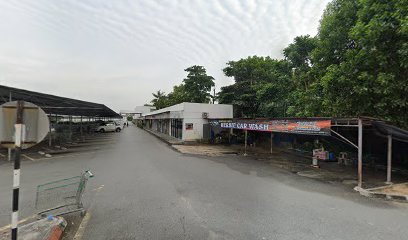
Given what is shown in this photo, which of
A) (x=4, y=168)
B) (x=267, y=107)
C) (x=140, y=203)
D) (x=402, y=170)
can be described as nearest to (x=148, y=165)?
(x=140, y=203)

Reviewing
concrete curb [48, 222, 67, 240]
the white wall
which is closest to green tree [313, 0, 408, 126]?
concrete curb [48, 222, 67, 240]

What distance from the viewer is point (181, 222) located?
5.31m

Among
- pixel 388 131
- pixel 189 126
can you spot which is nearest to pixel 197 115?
pixel 189 126

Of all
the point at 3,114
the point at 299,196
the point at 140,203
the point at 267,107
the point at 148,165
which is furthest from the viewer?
the point at 267,107

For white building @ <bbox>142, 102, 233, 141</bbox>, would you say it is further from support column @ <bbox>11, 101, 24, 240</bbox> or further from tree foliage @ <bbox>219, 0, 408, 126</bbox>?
support column @ <bbox>11, 101, 24, 240</bbox>

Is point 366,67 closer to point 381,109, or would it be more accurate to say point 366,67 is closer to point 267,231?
point 381,109

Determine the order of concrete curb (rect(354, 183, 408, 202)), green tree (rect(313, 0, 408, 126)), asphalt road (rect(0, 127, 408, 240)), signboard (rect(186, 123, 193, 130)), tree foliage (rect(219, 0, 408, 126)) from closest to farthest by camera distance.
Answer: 1. asphalt road (rect(0, 127, 408, 240))
2. concrete curb (rect(354, 183, 408, 202))
3. green tree (rect(313, 0, 408, 126))
4. tree foliage (rect(219, 0, 408, 126))
5. signboard (rect(186, 123, 193, 130))

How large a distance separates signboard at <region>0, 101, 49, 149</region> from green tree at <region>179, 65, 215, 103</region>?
36667 mm

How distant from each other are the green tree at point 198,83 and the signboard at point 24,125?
3667 centimetres

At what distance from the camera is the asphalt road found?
492 centimetres

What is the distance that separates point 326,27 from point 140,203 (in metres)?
14.0

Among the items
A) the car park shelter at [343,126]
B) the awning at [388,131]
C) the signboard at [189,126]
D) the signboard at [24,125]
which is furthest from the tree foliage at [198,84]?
the signboard at [24,125]

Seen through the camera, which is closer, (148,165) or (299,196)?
(299,196)

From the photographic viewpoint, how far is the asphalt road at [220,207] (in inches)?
194
